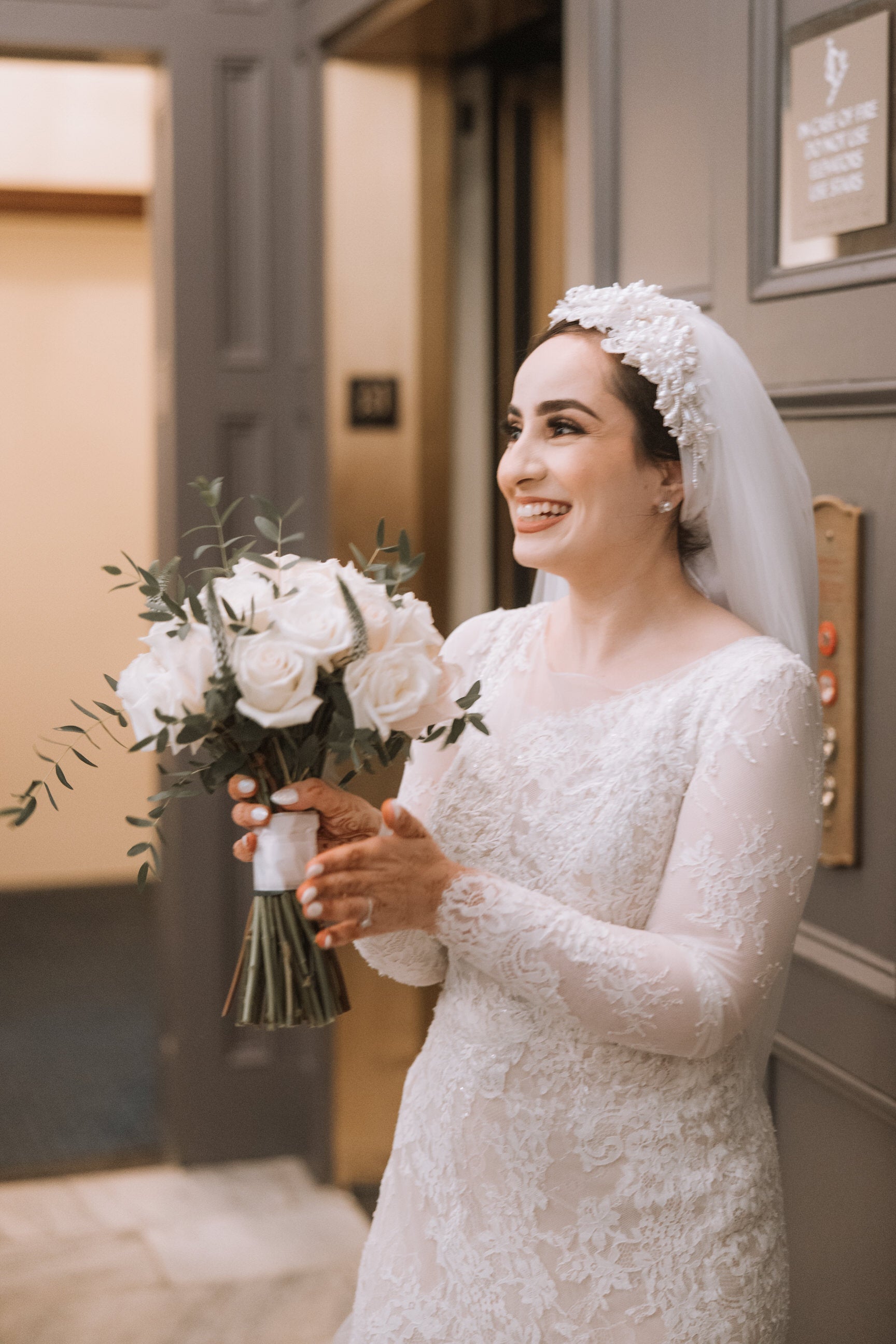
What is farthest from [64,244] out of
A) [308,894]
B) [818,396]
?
[308,894]

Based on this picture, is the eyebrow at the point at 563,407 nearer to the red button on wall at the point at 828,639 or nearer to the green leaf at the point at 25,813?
the red button on wall at the point at 828,639

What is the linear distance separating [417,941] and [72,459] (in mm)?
4986

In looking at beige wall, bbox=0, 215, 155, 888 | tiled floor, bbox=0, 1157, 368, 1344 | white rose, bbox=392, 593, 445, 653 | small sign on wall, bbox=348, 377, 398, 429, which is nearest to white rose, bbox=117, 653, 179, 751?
white rose, bbox=392, 593, 445, 653

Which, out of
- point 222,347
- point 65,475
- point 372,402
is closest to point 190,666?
point 372,402

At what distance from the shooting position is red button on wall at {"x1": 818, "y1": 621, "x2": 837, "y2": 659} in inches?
78.4

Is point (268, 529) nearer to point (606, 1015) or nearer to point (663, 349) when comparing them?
point (663, 349)

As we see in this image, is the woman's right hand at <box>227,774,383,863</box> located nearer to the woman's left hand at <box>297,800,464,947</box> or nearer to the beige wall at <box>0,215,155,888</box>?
the woman's left hand at <box>297,800,464,947</box>

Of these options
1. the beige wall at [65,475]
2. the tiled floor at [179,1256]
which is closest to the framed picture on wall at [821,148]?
the tiled floor at [179,1256]

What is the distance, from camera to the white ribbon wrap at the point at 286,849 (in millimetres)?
1527

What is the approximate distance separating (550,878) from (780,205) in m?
1.06

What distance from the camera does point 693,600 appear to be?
178 centimetres

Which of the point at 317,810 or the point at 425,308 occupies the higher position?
the point at 425,308

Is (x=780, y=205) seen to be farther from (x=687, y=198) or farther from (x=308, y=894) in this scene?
(x=308, y=894)

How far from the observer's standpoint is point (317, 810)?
5.13 ft
